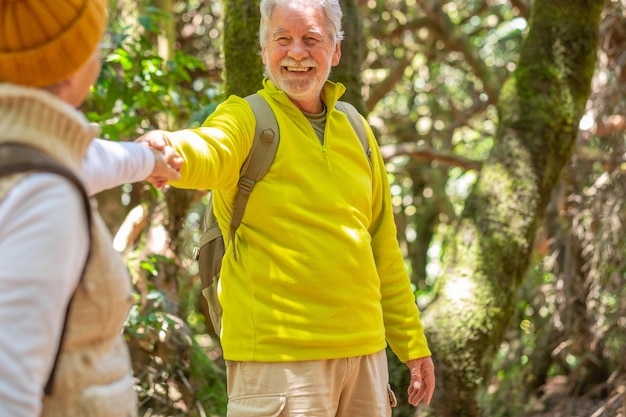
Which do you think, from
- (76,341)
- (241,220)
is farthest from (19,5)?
(241,220)

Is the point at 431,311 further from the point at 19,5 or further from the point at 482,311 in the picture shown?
the point at 19,5

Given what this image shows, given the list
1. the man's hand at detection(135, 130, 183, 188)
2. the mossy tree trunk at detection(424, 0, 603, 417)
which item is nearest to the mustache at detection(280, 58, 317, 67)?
the man's hand at detection(135, 130, 183, 188)

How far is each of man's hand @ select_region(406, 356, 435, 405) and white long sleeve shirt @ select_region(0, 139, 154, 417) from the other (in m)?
1.68

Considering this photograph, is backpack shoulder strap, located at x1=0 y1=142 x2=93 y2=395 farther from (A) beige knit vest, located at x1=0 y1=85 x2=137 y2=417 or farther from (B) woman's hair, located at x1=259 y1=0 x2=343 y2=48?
(B) woman's hair, located at x1=259 y1=0 x2=343 y2=48

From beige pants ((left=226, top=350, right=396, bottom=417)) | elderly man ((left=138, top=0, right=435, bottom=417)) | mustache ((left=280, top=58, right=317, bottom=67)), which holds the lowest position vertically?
beige pants ((left=226, top=350, right=396, bottom=417))

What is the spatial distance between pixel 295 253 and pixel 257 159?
0.28 m

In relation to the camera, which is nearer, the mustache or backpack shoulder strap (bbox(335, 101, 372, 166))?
the mustache

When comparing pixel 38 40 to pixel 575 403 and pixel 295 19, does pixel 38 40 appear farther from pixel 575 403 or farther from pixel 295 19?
pixel 575 403

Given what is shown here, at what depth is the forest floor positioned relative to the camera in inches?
223

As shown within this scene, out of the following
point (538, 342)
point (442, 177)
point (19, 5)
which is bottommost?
point (538, 342)

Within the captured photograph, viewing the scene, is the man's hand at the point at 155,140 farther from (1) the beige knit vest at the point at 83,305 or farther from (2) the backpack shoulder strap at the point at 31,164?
(2) the backpack shoulder strap at the point at 31,164

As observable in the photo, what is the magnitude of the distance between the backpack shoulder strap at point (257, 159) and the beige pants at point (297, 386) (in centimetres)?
40

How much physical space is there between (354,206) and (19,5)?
1.32m

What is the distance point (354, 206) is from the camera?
2.58 meters
